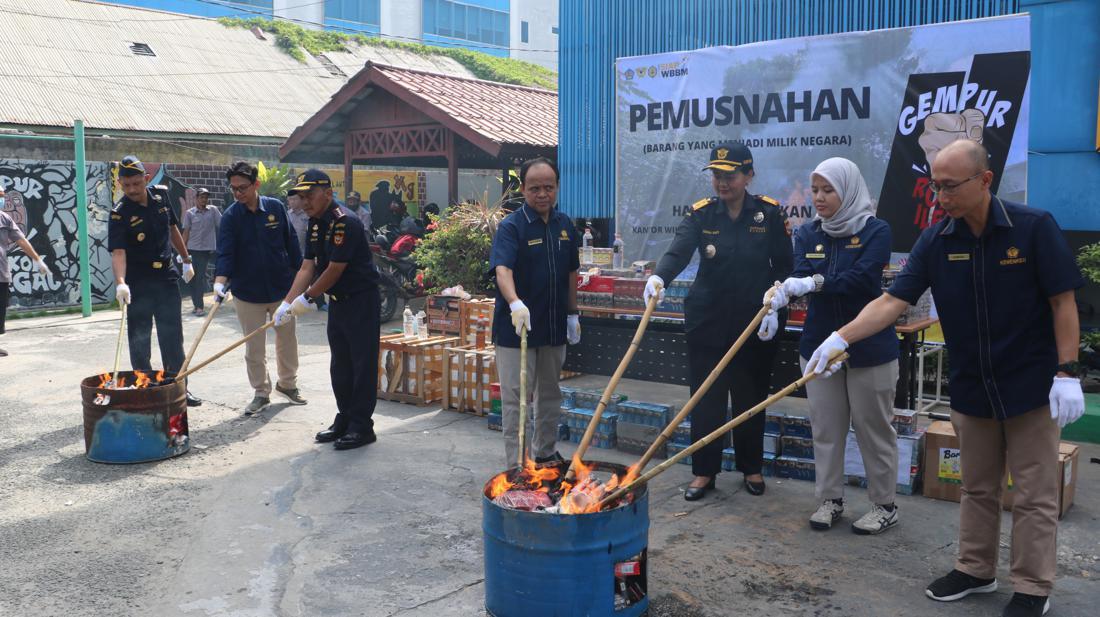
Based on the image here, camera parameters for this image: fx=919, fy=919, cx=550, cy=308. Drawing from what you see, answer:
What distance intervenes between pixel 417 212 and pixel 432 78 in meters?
5.99

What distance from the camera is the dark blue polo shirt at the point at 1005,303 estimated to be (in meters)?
3.75

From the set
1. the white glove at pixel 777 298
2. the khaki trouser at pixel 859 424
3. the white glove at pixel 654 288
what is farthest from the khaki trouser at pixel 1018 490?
the white glove at pixel 654 288

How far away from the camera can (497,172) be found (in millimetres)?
24828

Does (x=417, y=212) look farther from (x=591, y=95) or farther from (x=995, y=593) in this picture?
(x=995, y=593)

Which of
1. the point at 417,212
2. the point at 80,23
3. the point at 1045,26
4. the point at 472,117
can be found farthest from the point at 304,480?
the point at 80,23

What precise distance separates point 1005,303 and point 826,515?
1.74 m

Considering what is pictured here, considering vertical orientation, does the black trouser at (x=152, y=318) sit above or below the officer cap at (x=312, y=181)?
below

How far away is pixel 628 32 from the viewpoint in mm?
10078

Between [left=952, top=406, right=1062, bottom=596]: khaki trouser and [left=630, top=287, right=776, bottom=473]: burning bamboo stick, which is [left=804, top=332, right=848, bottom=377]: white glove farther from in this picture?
[left=952, top=406, right=1062, bottom=596]: khaki trouser

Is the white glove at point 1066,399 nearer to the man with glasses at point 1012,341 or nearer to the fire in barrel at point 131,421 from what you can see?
the man with glasses at point 1012,341

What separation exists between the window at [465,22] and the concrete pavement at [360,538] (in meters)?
48.5

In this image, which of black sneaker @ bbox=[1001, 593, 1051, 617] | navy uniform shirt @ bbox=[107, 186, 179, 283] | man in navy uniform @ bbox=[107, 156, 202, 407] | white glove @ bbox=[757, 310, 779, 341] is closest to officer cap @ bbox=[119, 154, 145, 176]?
man in navy uniform @ bbox=[107, 156, 202, 407]

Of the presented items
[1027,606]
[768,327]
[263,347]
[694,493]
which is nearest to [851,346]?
[768,327]

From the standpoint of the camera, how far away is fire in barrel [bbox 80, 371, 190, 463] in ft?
20.5
